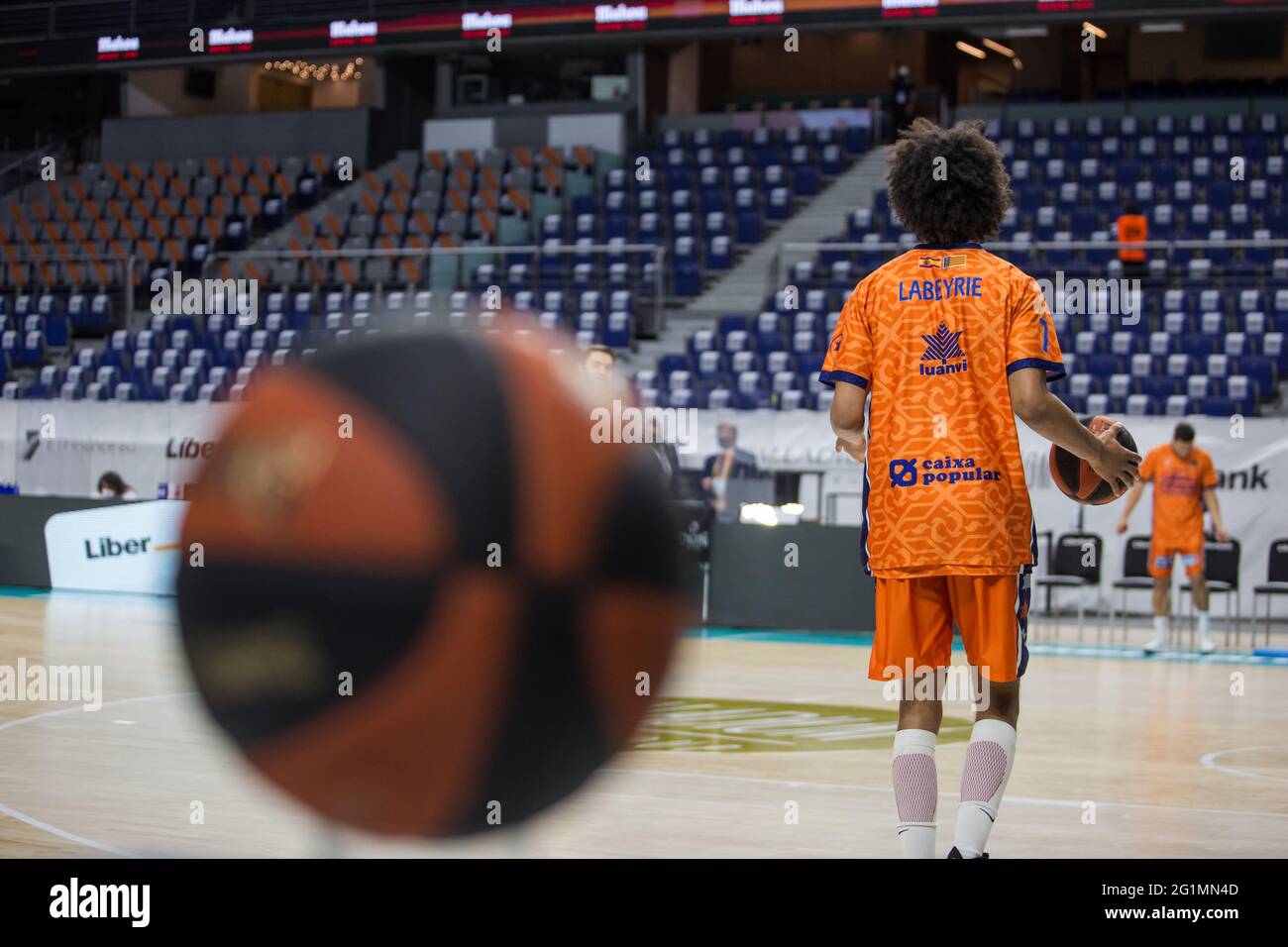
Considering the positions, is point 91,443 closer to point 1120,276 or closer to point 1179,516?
point 1120,276

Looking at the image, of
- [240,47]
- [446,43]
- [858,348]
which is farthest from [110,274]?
[858,348]

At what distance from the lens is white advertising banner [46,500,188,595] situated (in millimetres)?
16422

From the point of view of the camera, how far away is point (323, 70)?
3806cm

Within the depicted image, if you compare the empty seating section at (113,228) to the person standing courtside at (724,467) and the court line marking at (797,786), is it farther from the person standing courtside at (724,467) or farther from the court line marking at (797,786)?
the court line marking at (797,786)

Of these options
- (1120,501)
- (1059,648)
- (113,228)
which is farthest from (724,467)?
(113,228)

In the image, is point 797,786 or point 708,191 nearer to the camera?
point 797,786

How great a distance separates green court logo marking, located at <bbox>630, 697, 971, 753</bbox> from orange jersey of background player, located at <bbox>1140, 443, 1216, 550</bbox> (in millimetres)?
5762

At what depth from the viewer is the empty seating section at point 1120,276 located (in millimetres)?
18375

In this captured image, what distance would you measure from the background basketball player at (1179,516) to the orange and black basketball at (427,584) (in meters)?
12.3

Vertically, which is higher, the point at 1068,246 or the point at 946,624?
the point at 1068,246

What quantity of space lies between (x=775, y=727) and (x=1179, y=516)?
7.00 m

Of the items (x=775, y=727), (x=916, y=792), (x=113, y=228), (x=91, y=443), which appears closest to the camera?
(x=916, y=792)
